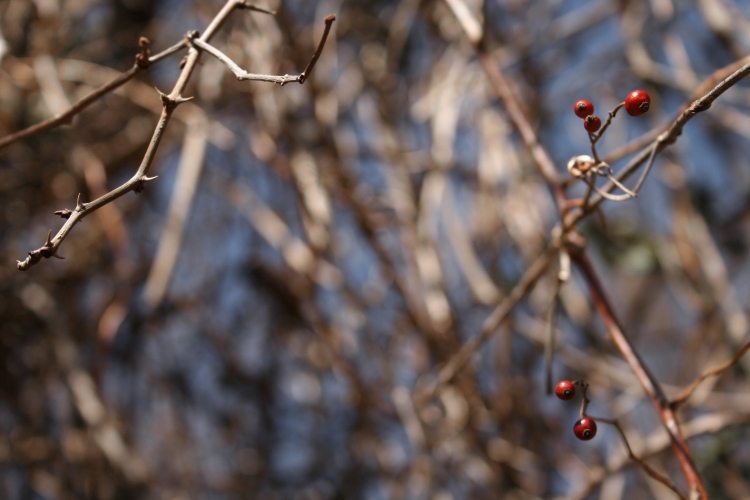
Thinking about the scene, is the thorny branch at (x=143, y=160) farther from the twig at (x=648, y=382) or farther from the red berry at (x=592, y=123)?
the twig at (x=648, y=382)

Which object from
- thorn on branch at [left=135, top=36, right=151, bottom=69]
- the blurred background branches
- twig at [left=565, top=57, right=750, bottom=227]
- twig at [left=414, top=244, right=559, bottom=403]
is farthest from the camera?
the blurred background branches

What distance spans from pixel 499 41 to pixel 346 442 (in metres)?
1.12

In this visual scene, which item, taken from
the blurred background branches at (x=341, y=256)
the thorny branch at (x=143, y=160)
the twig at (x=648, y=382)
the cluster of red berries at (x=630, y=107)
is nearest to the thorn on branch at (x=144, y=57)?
the thorny branch at (x=143, y=160)

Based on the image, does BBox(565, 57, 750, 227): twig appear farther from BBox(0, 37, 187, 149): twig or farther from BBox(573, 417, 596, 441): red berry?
BBox(0, 37, 187, 149): twig

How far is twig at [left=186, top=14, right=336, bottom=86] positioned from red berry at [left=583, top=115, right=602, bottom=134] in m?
0.21

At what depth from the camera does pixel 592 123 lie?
1.69 feet

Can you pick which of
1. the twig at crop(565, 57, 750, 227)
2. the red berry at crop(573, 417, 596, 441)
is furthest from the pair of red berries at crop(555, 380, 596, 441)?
the twig at crop(565, 57, 750, 227)

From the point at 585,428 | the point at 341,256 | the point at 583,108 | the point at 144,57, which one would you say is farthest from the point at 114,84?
the point at 341,256

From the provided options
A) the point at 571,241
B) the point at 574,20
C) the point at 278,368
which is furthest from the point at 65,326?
the point at 574,20

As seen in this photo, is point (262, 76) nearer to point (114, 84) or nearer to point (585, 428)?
point (114, 84)

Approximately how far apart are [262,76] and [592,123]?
259mm

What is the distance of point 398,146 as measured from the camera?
1487mm

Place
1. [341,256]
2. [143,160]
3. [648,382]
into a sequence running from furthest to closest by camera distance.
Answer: [341,256] < [648,382] < [143,160]

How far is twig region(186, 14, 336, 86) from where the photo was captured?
0.47m
